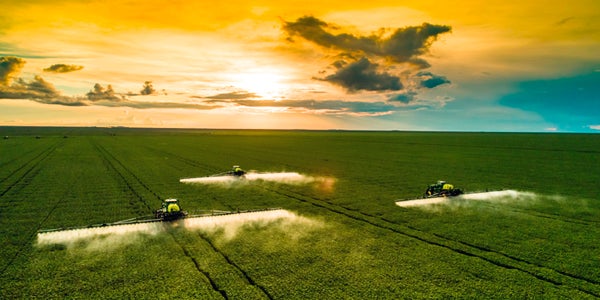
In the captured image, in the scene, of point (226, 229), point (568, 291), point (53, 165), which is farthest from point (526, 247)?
point (53, 165)

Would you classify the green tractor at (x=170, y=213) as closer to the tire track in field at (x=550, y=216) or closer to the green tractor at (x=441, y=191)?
the green tractor at (x=441, y=191)

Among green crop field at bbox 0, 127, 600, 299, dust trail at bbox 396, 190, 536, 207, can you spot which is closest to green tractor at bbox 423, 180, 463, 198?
dust trail at bbox 396, 190, 536, 207

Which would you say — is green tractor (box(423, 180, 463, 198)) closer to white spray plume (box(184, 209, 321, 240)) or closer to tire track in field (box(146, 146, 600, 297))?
tire track in field (box(146, 146, 600, 297))

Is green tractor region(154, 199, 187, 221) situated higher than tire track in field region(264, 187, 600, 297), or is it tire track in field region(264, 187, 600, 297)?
green tractor region(154, 199, 187, 221)

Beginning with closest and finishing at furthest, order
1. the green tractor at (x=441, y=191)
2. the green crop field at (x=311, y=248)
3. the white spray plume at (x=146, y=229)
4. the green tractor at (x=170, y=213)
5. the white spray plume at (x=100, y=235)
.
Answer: the green crop field at (x=311, y=248) → the white spray plume at (x=100, y=235) → the white spray plume at (x=146, y=229) → the green tractor at (x=170, y=213) → the green tractor at (x=441, y=191)

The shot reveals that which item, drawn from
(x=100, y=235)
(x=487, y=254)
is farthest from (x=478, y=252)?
(x=100, y=235)

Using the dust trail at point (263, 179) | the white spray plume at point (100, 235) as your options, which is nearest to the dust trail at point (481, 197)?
the dust trail at point (263, 179)
